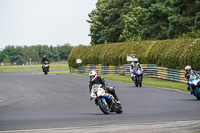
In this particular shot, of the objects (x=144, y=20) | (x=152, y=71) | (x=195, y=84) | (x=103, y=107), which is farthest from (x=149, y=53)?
(x=103, y=107)

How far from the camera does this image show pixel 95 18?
88.4m

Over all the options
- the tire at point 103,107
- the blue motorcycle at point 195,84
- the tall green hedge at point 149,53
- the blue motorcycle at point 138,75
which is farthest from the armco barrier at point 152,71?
the tire at point 103,107

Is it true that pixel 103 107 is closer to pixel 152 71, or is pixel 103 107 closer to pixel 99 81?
pixel 99 81

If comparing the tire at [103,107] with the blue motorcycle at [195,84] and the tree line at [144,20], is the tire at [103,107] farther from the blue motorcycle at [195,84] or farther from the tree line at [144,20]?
the tree line at [144,20]

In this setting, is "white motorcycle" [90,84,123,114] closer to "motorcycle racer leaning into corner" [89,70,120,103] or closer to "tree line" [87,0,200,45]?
"motorcycle racer leaning into corner" [89,70,120,103]

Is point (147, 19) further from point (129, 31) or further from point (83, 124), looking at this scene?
point (83, 124)

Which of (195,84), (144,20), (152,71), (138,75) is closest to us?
(195,84)

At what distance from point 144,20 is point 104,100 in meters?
52.6

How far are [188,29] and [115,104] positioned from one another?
43.1 m

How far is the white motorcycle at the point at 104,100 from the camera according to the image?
1420 cm

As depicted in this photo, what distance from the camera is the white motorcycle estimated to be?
1420 centimetres

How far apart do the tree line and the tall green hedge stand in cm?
333

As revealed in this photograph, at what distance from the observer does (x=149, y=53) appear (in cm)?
4447

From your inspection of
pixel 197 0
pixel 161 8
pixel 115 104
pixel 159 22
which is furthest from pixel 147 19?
pixel 115 104
